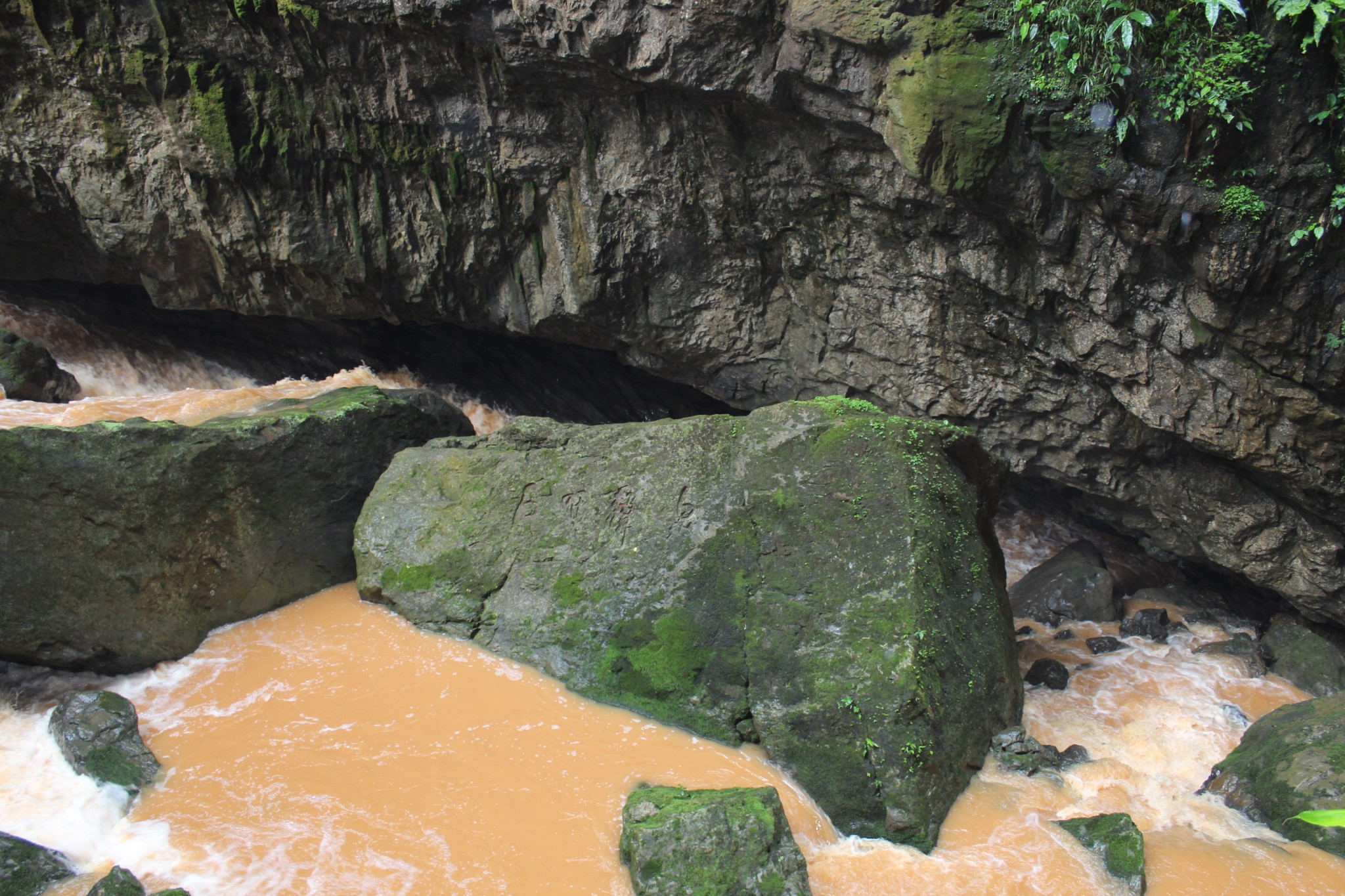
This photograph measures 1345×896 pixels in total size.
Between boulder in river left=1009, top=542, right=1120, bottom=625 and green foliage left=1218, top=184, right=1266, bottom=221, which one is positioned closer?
green foliage left=1218, top=184, right=1266, bottom=221

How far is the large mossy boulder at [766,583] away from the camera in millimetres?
5398

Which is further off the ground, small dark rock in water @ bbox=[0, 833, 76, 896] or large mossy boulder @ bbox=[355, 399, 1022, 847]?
large mossy boulder @ bbox=[355, 399, 1022, 847]

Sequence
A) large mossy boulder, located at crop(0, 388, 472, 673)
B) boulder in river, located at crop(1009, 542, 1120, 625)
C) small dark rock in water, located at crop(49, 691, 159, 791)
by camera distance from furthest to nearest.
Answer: boulder in river, located at crop(1009, 542, 1120, 625)
large mossy boulder, located at crop(0, 388, 472, 673)
small dark rock in water, located at crop(49, 691, 159, 791)

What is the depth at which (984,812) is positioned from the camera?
17.5 ft

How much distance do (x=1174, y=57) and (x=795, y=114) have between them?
305cm

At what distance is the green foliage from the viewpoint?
19.8 ft

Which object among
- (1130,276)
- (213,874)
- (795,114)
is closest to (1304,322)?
(1130,276)

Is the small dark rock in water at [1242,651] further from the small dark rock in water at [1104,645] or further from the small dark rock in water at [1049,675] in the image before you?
the small dark rock in water at [1049,675]

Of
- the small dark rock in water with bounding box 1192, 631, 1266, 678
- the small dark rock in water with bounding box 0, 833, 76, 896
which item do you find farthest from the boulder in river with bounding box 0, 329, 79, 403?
the small dark rock in water with bounding box 1192, 631, 1266, 678

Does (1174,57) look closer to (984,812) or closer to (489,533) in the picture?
(984,812)

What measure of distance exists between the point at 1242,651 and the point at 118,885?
366 inches

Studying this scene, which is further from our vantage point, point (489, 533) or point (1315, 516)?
point (1315, 516)

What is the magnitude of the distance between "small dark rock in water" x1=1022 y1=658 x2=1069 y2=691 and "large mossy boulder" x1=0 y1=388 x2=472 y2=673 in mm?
6218

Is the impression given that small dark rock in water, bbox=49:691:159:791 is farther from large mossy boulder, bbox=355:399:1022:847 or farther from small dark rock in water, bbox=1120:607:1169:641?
small dark rock in water, bbox=1120:607:1169:641
